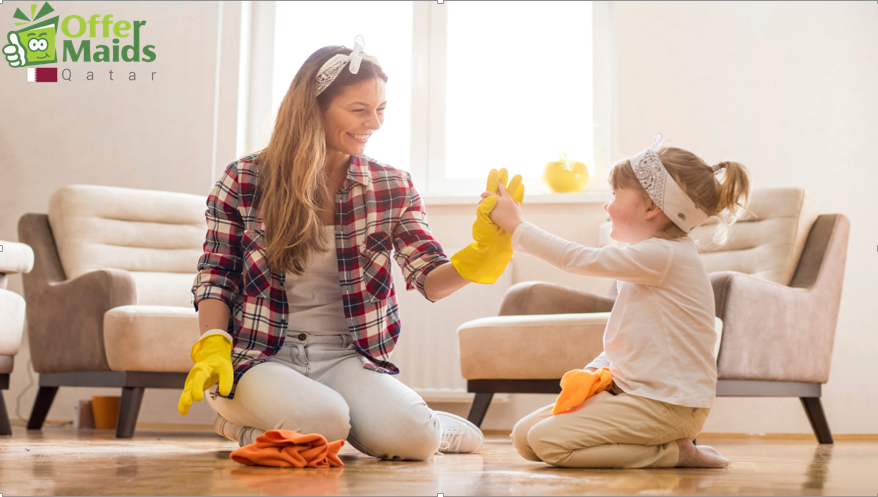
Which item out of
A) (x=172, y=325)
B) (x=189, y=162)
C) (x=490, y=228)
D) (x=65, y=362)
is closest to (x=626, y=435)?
(x=490, y=228)

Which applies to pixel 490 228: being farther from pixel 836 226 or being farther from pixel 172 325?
pixel 836 226

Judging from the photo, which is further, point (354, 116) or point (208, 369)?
point (354, 116)

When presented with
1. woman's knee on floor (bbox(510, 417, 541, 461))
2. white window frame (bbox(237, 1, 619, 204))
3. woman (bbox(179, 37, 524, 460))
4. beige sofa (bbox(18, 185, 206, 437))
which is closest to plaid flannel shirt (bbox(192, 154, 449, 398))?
woman (bbox(179, 37, 524, 460))

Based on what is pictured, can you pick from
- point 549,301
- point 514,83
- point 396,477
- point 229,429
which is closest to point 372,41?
point 514,83

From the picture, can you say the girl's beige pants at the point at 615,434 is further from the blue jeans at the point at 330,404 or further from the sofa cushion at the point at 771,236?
the sofa cushion at the point at 771,236

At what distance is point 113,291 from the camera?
211 centimetres

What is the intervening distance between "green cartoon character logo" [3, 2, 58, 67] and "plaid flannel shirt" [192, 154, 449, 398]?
7.59 ft

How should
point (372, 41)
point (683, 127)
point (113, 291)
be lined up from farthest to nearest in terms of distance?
point (372, 41) < point (683, 127) < point (113, 291)

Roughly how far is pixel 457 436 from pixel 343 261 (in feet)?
1.42

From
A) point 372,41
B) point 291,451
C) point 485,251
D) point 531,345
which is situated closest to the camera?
point 291,451

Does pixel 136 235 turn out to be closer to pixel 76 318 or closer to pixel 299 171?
pixel 76 318

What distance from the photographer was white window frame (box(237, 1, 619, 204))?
3.06 m

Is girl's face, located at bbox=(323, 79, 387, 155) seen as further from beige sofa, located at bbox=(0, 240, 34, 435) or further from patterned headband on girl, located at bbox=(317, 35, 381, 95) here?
beige sofa, located at bbox=(0, 240, 34, 435)

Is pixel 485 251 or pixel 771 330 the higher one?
pixel 485 251
